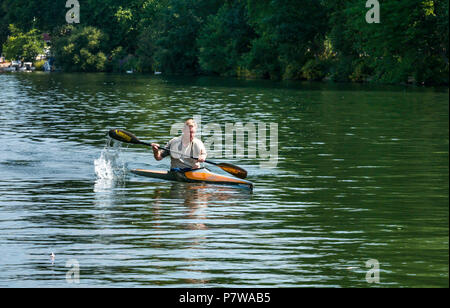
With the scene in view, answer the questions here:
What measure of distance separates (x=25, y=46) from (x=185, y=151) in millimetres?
128900

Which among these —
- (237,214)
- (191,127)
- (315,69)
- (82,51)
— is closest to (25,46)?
(82,51)

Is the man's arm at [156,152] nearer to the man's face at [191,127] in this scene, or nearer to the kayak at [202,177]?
the kayak at [202,177]

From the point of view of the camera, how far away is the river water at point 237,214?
11.1 m

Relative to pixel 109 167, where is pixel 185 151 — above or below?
above

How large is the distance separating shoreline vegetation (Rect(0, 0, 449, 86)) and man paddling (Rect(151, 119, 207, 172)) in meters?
40.1

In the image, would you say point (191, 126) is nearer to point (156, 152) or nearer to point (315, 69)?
point (156, 152)

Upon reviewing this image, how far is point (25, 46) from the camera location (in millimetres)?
143000

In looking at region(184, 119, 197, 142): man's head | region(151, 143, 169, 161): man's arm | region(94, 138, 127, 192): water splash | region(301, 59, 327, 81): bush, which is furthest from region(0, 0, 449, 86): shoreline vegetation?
region(184, 119, 197, 142): man's head

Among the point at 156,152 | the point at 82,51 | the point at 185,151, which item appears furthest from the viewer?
the point at 82,51

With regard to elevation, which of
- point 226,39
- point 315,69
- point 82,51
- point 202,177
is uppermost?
point 226,39

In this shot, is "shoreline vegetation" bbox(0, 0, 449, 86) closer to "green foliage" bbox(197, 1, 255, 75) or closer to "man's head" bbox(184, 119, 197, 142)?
"green foliage" bbox(197, 1, 255, 75)

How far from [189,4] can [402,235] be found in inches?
3668

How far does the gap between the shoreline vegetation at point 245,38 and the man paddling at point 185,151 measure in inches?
1577
